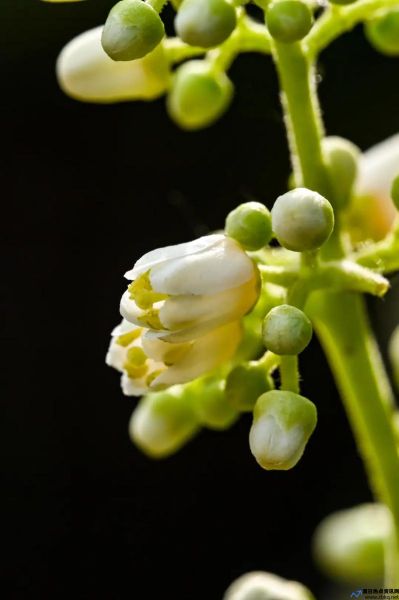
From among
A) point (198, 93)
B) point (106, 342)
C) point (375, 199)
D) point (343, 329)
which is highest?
point (198, 93)

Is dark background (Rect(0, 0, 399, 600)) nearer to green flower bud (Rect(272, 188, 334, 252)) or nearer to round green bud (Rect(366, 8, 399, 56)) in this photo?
round green bud (Rect(366, 8, 399, 56))

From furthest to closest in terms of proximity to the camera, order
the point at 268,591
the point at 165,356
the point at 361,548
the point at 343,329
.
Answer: the point at 361,548 → the point at 268,591 → the point at 343,329 → the point at 165,356

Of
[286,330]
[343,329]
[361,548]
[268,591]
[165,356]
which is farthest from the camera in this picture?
[361,548]

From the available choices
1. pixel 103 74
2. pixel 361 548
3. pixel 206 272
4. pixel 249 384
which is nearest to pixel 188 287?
pixel 206 272

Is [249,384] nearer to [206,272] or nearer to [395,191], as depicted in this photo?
[206,272]

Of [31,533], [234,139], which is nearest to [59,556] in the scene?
[31,533]

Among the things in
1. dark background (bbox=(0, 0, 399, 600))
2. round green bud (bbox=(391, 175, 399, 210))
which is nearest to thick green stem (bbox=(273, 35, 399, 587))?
round green bud (bbox=(391, 175, 399, 210))

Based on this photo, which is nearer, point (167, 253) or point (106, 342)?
point (167, 253)

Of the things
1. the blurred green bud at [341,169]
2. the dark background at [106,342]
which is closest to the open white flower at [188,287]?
the blurred green bud at [341,169]

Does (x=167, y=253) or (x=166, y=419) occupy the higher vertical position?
(x=167, y=253)
